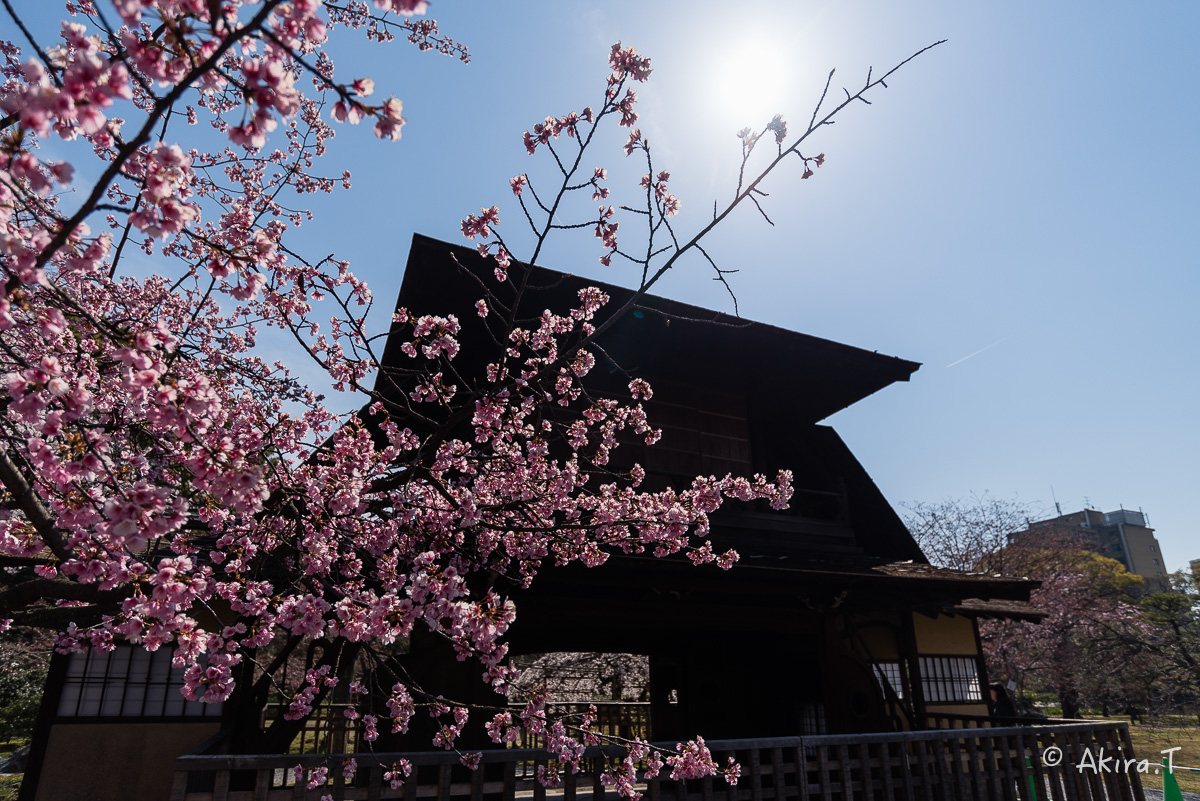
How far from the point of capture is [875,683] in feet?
23.5

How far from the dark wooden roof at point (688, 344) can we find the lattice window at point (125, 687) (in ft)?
13.3

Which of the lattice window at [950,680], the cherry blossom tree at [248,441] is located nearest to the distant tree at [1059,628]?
the lattice window at [950,680]

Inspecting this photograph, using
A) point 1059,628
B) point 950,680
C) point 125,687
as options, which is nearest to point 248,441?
point 125,687

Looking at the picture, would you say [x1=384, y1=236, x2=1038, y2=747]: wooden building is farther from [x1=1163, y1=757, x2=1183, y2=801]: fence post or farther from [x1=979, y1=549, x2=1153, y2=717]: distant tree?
[x1=979, y1=549, x2=1153, y2=717]: distant tree

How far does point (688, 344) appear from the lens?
8344 mm

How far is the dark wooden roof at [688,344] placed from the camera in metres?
7.05

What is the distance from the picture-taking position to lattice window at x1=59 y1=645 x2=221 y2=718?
19.8 ft

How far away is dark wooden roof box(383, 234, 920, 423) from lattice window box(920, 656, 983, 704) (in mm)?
4049

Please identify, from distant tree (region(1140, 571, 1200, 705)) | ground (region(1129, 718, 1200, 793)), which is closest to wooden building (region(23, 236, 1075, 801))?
ground (region(1129, 718, 1200, 793))

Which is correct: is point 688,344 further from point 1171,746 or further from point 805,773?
point 1171,746

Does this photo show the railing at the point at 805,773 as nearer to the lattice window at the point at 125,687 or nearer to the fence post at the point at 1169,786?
the lattice window at the point at 125,687

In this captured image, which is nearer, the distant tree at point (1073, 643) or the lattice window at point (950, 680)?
the lattice window at point (950, 680)

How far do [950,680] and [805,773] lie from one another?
18.3 feet

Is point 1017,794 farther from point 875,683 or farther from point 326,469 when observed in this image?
point 326,469
